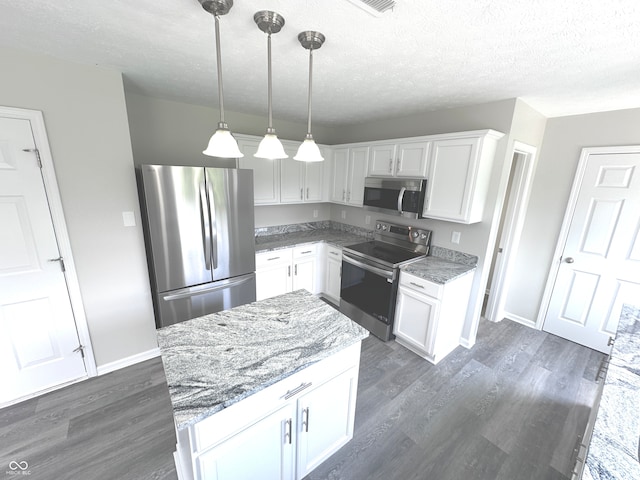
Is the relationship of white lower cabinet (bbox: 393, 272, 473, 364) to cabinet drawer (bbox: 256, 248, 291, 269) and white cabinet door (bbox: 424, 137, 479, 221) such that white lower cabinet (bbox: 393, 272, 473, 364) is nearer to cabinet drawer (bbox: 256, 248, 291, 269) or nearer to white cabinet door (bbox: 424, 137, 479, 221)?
white cabinet door (bbox: 424, 137, 479, 221)

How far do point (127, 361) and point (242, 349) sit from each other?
1.83 m

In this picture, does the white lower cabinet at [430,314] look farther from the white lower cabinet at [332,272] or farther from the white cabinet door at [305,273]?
the white cabinet door at [305,273]

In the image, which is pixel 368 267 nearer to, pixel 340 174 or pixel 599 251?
pixel 340 174

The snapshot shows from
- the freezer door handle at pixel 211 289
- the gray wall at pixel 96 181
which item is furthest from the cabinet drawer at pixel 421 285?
the gray wall at pixel 96 181

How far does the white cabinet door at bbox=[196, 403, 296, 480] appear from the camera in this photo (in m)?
1.06

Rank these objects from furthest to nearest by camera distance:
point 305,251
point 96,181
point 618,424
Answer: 1. point 305,251
2. point 96,181
3. point 618,424

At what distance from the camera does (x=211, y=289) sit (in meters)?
2.50

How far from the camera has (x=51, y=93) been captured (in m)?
1.77

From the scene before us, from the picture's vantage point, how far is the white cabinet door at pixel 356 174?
3.24 meters

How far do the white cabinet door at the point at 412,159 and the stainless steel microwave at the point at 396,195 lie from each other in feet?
0.24

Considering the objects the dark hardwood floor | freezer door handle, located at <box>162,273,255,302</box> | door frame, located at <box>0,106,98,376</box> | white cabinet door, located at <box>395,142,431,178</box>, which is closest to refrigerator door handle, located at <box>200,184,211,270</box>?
freezer door handle, located at <box>162,273,255,302</box>

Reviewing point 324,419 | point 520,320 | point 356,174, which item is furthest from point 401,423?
point 356,174

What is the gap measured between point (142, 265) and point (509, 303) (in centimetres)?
420

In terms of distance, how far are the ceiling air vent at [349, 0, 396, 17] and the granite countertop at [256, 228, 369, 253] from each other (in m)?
2.32
